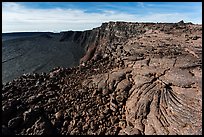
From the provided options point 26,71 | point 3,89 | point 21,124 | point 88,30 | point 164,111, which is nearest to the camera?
point 164,111

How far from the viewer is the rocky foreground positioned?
9.78 meters

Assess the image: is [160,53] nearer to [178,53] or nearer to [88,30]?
[178,53]

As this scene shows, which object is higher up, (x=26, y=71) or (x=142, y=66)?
(x=142, y=66)

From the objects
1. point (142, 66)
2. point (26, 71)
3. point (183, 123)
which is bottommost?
point (26, 71)

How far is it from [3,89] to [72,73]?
2.99m

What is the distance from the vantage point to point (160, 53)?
1302 cm

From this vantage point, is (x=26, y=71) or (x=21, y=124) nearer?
(x=21, y=124)

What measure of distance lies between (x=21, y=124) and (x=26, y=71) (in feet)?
Result: 46.5

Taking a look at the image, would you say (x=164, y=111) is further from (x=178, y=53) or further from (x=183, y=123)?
(x=178, y=53)

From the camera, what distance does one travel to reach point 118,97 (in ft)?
36.7

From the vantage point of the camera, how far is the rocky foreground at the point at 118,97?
9.78 metres

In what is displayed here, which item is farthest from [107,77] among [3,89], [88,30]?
[88,30]

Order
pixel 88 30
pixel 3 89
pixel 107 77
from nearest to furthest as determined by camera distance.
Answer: pixel 107 77
pixel 3 89
pixel 88 30

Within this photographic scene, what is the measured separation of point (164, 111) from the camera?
9875mm
